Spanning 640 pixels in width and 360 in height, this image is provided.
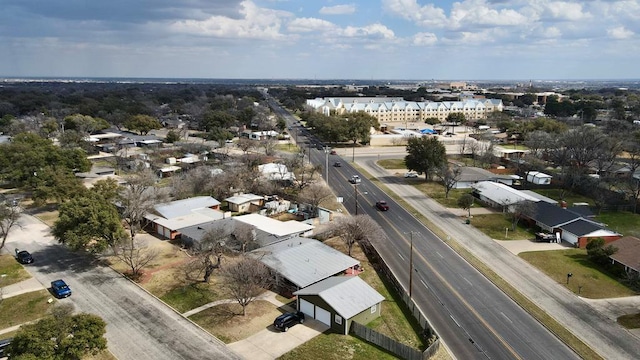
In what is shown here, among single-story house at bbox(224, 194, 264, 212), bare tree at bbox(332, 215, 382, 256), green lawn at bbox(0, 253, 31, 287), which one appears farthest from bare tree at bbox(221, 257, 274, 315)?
single-story house at bbox(224, 194, 264, 212)

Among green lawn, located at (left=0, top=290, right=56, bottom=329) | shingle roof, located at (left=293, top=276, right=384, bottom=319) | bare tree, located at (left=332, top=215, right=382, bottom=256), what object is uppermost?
bare tree, located at (left=332, top=215, right=382, bottom=256)

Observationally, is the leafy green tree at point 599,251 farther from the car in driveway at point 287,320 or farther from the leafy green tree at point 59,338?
the leafy green tree at point 59,338

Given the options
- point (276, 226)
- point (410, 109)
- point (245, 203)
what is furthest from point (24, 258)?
point (410, 109)

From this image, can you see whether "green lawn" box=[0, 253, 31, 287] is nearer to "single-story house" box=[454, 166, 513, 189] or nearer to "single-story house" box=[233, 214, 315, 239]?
"single-story house" box=[233, 214, 315, 239]

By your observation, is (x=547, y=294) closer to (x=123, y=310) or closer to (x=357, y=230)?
(x=357, y=230)

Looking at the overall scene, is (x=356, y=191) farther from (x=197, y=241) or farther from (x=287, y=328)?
(x=287, y=328)

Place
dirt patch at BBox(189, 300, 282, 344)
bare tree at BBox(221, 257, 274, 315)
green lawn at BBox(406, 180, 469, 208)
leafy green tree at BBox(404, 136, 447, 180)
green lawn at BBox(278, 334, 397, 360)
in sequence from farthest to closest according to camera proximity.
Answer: leafy green tree at BBox(404, 136, 447, 180), green lawn at BBox(406, 180, 469, 208), bare tree at BBox(221, 257, 274, 315), dirt patch at BBox(189, 300, 282, 344), green lawn at BBox(278, 334, 397, 360)
